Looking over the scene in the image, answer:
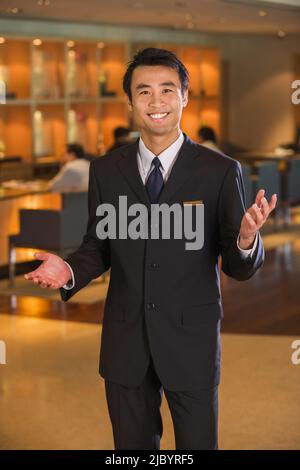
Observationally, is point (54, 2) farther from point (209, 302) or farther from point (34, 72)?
point (209, 302)

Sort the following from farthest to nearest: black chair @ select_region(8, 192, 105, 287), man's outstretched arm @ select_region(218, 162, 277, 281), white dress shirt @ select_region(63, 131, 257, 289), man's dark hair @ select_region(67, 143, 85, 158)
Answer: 1. man's dark hair @ select_region(67, 143, 85, 158)
2. black chair @ select_region(8, 192, 105, 287)
3. white dress shirt @ select_region(63, 131, 257, 289)
4. man's outstretched arm @ select_region(218, 162, 277, 281)

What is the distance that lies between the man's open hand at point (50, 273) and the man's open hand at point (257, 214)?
0.51 m

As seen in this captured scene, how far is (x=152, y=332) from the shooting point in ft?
8.63

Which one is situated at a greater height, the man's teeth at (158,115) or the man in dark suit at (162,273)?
the man's teeth at (158,115)

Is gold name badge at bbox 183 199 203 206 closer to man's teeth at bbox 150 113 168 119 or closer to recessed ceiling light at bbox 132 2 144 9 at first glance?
man's teeth at bbox 150 113 168 119

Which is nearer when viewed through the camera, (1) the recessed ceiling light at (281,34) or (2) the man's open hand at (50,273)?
(2) the man's open hand at (50,273)

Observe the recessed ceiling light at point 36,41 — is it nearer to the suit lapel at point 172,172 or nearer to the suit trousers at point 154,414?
the suit lapel at point 172,172

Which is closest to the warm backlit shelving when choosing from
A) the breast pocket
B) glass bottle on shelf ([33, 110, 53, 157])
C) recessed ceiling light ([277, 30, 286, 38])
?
glass bottle on shelf ([33, 110, 53, 157])

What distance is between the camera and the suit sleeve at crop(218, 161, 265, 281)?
2.50m

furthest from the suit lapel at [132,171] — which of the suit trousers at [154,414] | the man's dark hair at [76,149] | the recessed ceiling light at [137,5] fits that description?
the recessed ceiling light at [137,5]

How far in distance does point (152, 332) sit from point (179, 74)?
2.36 ft

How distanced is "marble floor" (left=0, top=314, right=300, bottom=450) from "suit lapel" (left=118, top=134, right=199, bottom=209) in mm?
2233

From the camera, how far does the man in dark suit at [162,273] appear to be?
258cm

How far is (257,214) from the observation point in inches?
91.4
